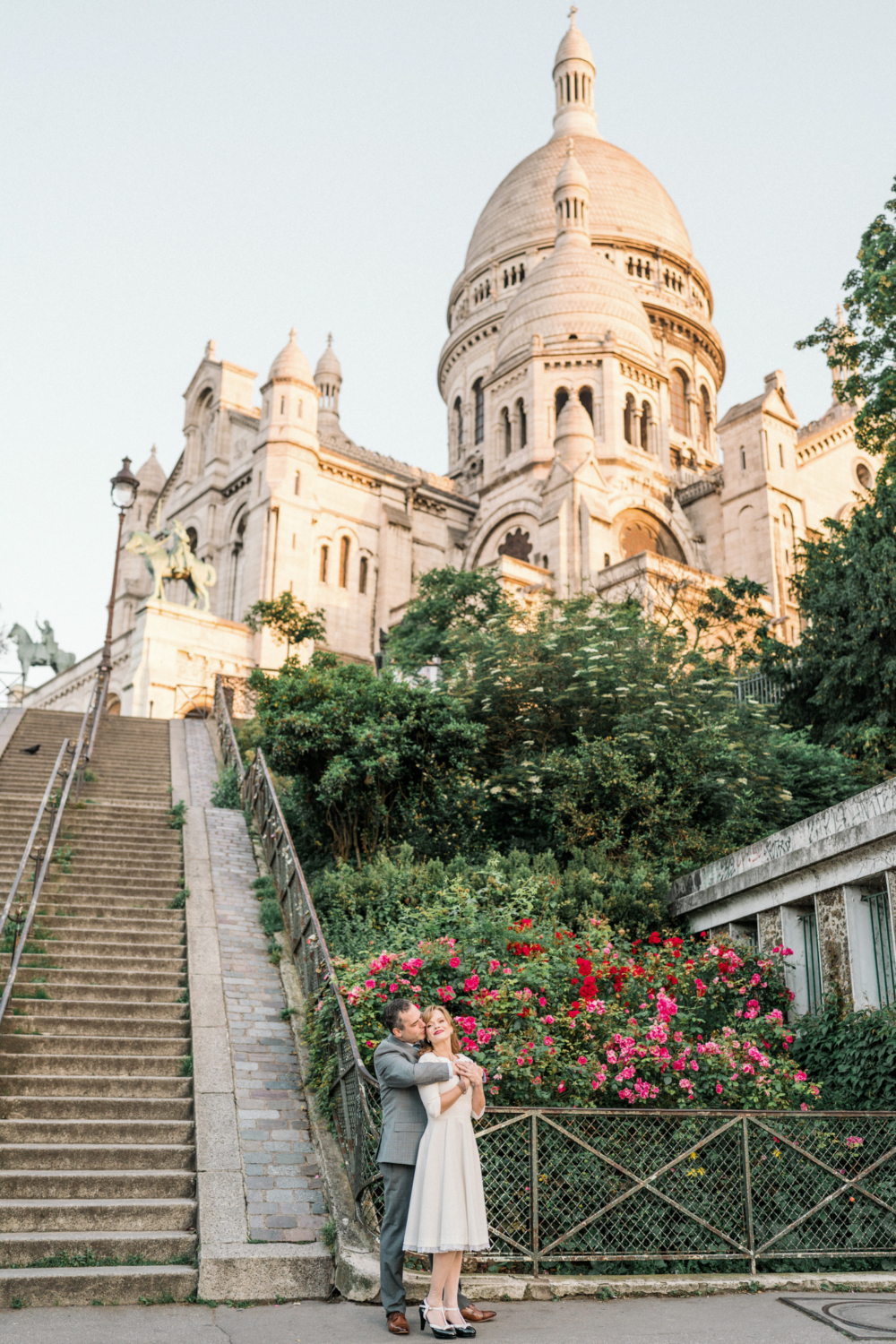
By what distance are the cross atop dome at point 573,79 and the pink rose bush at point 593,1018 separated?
197ft

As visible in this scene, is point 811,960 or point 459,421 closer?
point 811,960

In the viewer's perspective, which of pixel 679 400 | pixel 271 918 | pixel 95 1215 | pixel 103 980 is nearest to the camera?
pixel 95 1215

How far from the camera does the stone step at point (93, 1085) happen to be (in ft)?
27.0

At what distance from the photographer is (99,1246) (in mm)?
6488

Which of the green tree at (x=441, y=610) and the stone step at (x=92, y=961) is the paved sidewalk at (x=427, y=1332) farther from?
the green tree at (x=441, y=610)

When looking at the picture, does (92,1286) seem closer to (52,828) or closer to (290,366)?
(52,828)

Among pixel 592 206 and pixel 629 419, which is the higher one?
pixel 592 206

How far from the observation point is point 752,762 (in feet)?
49.0

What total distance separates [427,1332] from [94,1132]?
10.3ft

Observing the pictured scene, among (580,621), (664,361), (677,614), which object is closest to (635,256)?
(664,361)

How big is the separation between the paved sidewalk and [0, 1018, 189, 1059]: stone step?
9.62 ft

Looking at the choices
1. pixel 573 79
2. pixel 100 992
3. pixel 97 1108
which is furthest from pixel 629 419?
pixel 97 1108

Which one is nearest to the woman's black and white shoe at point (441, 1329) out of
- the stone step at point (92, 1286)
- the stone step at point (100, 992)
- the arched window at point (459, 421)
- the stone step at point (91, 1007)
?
the stone step at point (92, 1286)

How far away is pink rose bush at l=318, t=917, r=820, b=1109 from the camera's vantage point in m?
7.73
